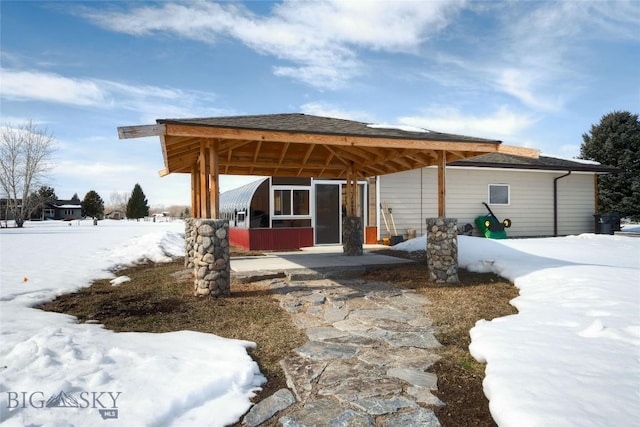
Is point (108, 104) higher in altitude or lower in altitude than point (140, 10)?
lower

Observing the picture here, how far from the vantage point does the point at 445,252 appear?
22.7 feet

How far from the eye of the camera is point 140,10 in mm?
8875

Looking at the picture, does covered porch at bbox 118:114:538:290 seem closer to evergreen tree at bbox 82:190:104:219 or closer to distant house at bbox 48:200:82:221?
evergreen tree at bbox 82:190:104:219

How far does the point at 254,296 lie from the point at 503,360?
388cm

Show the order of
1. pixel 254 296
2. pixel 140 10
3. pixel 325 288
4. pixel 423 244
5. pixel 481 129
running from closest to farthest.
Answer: pixel 254 296 → pixel 325 288 → pixel 140 10 → pixel 423 244 → pixel 481 129

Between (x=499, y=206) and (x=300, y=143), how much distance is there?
34.0ft

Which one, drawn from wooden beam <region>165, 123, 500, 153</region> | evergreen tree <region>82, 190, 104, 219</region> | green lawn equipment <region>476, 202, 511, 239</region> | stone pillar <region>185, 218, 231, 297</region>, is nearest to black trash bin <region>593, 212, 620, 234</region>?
green lawn equipment <region>476, 202, 511, 239</region>

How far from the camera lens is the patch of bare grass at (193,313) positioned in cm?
390

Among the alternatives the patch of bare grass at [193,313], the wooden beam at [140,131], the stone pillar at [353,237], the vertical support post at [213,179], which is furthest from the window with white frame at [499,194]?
the wooden beam at [140,131]

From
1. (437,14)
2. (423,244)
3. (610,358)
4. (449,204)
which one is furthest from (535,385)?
(449,204)

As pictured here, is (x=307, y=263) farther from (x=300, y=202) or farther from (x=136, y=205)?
(x=136, y=205)

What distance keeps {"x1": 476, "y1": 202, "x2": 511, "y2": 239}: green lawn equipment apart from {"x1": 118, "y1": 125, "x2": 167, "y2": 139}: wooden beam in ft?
40.3

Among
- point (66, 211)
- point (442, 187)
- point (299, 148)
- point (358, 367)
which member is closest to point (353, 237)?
point (299, 148)

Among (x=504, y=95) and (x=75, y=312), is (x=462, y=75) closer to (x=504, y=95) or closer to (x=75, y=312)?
(x=504, y=95)
